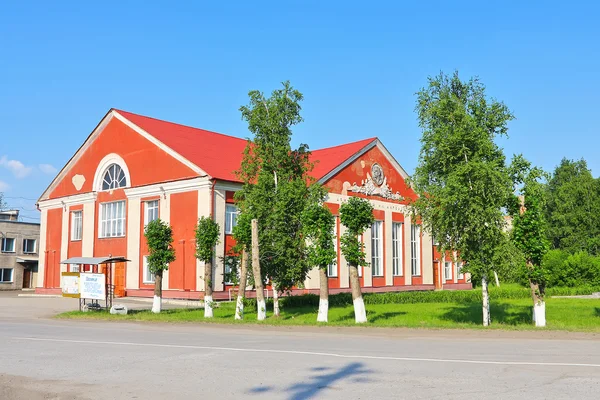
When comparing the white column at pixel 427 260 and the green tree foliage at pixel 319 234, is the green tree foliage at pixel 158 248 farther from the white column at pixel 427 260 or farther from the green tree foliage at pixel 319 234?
the white column at pixel 427 260

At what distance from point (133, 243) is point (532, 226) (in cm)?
2346

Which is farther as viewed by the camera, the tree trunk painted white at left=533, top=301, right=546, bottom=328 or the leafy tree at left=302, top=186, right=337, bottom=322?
the leafy tree at left=302, top=186, right=337, bottom=322

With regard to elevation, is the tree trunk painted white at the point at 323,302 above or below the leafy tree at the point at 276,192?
below

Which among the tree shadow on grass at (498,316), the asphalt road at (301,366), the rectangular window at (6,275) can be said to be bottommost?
the tree shadow on grass at (498,316)

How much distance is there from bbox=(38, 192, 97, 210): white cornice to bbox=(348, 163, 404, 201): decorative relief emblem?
679 inches

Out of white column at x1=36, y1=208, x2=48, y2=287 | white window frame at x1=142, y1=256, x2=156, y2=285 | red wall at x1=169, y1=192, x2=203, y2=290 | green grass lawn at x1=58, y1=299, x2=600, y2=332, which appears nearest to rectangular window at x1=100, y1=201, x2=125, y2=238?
white window frame at x1=142, y1=256, x2=156, y2=285

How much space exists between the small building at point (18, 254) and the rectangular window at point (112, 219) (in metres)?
19.6

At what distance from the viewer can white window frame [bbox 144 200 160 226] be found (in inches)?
1367

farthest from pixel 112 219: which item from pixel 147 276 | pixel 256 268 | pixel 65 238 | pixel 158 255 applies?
pixel 256 268

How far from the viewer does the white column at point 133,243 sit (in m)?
34.7

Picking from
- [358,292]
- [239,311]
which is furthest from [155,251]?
[358,292]

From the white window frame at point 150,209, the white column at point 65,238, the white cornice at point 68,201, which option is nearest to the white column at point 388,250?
the white window frame at point 150,209

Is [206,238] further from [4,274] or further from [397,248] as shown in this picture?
[4,274]

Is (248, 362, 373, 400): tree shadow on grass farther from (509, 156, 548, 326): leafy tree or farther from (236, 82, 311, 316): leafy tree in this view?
(236, 82, 311, 316): leafy tree
